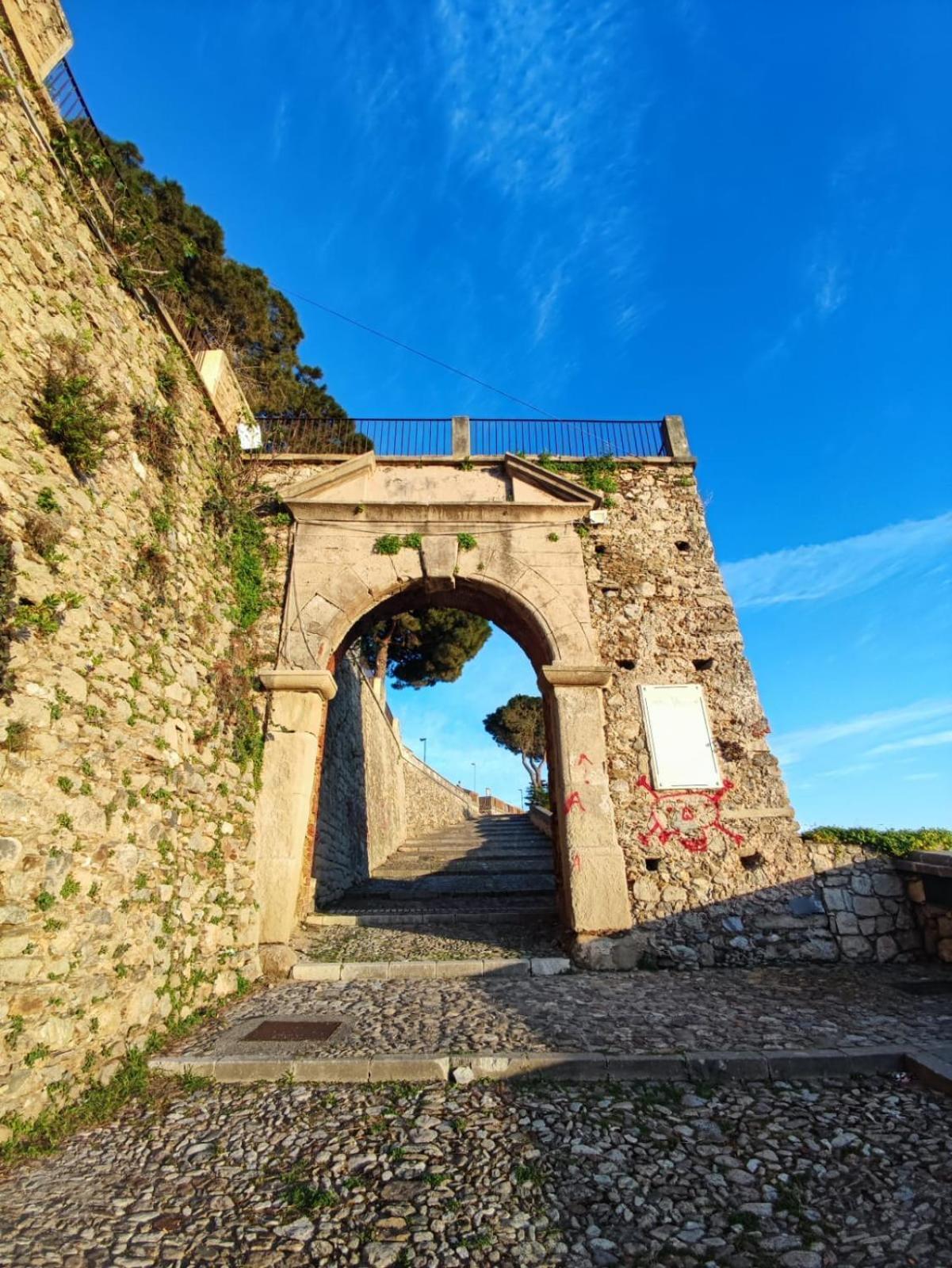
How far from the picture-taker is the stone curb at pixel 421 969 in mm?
5477

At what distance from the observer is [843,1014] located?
4.38 meters

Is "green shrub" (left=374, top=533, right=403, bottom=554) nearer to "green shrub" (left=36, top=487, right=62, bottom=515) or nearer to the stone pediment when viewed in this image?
the stone pediment

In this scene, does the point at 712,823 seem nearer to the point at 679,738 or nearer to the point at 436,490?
the point at 679,738

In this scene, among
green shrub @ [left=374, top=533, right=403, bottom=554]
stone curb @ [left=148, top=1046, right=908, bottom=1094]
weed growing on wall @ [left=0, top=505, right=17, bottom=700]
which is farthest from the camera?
green shrub @ [left=374, top=533, right=403, bottom=554]

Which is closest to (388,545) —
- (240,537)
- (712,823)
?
(240,537)

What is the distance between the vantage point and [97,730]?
12.7ft

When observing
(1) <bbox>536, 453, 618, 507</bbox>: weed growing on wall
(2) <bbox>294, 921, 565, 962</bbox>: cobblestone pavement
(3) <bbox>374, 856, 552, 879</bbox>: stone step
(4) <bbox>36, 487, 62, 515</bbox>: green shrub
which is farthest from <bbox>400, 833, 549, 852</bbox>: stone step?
(4) <bbox>36, 487, 62, 515</bbox>: green shrub

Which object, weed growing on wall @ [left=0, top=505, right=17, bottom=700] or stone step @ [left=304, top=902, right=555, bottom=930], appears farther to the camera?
stone step @ [left=304, top=902, right=555, bottom=930]

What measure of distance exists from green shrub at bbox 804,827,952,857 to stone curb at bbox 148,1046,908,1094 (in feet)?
11.1

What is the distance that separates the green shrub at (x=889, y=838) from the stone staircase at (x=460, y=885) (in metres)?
3.41

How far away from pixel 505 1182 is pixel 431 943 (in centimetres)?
400

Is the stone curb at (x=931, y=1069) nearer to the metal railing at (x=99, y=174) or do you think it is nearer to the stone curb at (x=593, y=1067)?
the stone curb at (x=593, y=1067)

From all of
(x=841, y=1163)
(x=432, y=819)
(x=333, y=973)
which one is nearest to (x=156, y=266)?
(x=333, y=973)

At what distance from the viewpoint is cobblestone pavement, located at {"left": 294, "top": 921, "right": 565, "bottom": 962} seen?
5.87 meters
